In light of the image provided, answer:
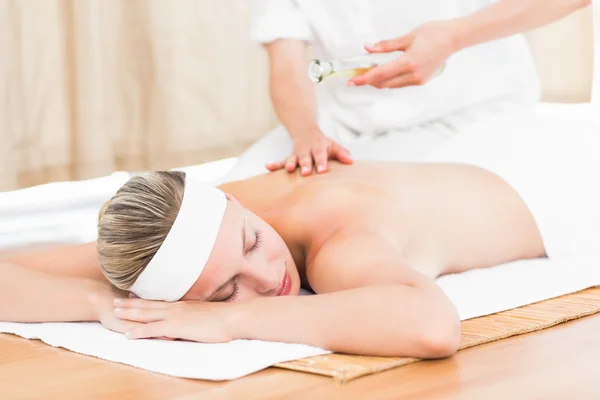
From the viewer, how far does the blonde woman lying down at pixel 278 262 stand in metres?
1.74

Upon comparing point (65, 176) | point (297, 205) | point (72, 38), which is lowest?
point (65, 176)

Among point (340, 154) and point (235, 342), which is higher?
point (340, 154)

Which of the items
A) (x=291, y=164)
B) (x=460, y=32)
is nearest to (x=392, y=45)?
(x=460, y=32)

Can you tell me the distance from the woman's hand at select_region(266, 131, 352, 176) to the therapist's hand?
19 cm

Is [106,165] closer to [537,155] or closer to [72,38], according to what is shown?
[72,38]

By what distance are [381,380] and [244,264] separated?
37 centimetres

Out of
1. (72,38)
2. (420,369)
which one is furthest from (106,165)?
(420,369)

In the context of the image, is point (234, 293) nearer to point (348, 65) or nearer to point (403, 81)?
point (403, 81)

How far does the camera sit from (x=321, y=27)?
110 inches

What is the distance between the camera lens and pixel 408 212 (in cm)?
218

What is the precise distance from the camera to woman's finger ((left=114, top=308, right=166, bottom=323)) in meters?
1.86

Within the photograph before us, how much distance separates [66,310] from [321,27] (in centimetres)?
118

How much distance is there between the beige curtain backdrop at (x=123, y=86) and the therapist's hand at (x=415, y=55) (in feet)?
4.15

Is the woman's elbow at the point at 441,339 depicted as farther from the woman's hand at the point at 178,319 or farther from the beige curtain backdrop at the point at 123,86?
the beige curtain backdrop at the point at 123,86
